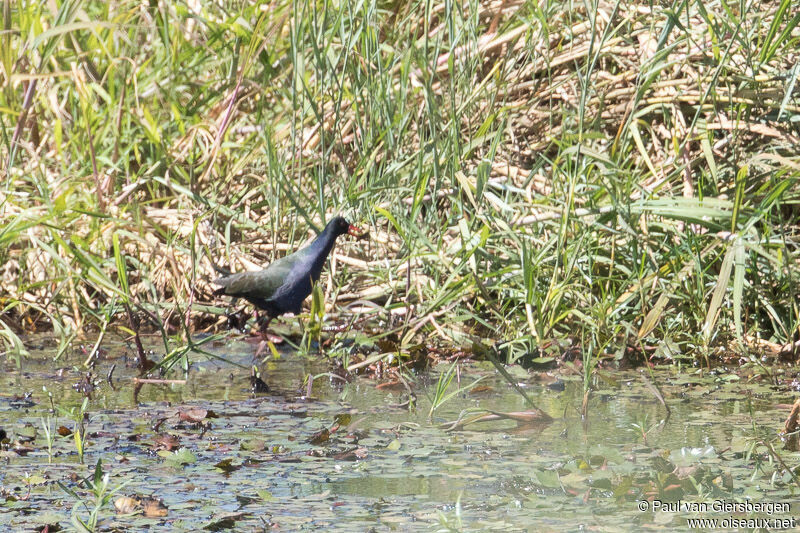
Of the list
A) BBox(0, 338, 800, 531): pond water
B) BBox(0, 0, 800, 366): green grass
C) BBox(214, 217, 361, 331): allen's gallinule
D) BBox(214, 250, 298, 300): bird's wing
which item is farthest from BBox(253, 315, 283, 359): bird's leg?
BBox(0, 338, 800, 531): pond water

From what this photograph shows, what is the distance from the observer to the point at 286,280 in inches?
187

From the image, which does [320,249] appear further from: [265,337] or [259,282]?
[265,337]

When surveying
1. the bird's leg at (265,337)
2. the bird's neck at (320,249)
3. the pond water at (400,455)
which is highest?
the bird's neck at (320,249)

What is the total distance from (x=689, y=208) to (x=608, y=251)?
451 millimetres

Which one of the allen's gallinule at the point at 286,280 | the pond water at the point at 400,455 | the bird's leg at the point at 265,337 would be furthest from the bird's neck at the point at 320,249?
the pond water at the point at 400,455

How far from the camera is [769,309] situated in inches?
172

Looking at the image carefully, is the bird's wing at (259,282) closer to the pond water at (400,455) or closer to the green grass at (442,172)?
the green grass at (442,172)

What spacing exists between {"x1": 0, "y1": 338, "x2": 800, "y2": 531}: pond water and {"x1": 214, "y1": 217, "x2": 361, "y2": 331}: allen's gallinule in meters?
0.51

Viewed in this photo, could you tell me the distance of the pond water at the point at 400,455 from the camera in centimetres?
258

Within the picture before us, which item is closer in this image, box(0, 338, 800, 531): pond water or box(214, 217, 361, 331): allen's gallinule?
box(0, 338, 800, 531): pond water

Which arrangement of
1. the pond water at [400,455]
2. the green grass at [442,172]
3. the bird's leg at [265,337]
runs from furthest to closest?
the bird's leg at [265,337] → the green grass at [442,172] → the pond water at [400,455]

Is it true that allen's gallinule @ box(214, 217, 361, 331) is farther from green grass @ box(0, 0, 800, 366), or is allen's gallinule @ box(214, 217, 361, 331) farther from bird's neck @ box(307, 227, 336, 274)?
green grass @ box(0, 0, 800, 366)

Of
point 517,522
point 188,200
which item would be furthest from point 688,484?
point 188,200

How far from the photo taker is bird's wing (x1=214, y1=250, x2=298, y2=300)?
4.76 m
